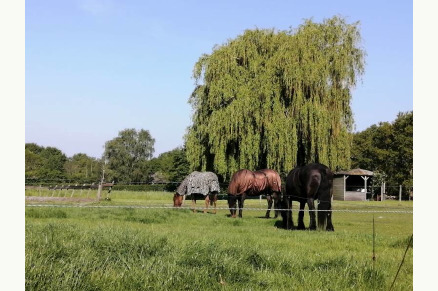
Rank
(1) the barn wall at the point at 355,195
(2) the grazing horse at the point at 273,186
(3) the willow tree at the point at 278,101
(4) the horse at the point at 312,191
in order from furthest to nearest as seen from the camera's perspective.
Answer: (1) the barn wall at the point at 355,195 → (3) the willow tree at the point at 278,101 → (2) the grazing horse at the point at 273,186 → (4) the horse at the point at 312,191

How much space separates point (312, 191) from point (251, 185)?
5466 millimetres

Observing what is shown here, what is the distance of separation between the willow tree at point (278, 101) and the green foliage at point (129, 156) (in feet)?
190

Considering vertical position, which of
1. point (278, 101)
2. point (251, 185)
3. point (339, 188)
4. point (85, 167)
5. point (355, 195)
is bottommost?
point (355, 195)

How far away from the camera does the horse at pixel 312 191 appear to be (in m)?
12.7

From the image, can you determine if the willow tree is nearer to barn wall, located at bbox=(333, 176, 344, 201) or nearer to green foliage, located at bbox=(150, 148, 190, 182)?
barn wall, located at bbox=(333, 176, 344, 201)

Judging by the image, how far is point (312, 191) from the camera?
13.3 m

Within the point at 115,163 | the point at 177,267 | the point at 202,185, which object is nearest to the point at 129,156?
the point at 115,163

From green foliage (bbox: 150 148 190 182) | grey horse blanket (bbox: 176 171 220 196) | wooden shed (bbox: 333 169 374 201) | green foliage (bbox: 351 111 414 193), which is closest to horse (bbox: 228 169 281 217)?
grey horse blanket (bbox: 176 171 220 196)

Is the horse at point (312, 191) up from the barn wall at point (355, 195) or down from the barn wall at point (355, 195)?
up

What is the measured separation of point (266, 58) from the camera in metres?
29.8

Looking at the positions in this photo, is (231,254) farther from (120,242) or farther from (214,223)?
(214,223)

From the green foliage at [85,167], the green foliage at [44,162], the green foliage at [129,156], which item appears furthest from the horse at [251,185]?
the green foliage at [85,167]

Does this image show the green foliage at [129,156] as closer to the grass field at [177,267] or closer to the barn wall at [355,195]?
the barn wall at [355,195]

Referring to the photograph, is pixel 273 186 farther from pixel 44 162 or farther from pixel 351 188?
pixel 44 162
